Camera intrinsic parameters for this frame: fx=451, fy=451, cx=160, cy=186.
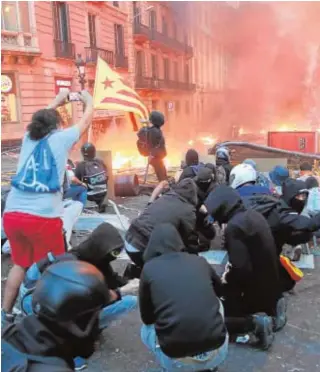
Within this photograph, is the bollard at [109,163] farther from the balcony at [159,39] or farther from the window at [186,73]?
the window at [186,73]

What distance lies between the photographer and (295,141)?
1475 centimetres

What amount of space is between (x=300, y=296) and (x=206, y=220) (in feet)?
3.50

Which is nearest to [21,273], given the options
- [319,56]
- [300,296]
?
[300,296]

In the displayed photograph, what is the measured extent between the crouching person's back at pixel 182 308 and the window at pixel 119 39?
2383 cm

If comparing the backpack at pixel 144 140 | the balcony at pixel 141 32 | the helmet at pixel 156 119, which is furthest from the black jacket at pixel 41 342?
the balcony at pixel 141 32

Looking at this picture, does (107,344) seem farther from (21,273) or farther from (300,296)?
(300,296)

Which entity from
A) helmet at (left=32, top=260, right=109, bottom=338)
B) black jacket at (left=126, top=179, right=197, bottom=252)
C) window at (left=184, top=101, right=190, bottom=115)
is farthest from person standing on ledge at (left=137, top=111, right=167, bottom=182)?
window at (left=184, top=101, right=190, bottom=115)

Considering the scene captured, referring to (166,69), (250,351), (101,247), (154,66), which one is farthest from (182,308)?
(166,69)

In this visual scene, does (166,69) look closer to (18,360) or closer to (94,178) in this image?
(94,178)

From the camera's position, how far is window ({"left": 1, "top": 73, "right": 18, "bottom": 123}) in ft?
53.1

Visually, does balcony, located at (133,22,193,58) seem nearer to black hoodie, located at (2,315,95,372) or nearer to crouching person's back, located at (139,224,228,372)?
crouching person's back, located at (139,224,228,372)

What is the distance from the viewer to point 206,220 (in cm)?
427

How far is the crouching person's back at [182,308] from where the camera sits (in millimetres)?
2158

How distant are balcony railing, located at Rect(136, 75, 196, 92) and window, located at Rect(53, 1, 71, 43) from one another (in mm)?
7619
